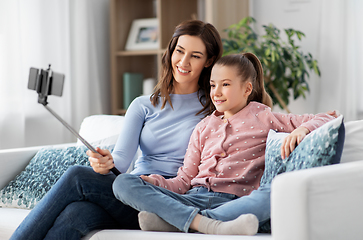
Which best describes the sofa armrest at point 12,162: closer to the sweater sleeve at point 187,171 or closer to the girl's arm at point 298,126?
the sweater sleeve at point 187,171

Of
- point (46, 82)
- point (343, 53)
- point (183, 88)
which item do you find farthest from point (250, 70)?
point (343, 53)

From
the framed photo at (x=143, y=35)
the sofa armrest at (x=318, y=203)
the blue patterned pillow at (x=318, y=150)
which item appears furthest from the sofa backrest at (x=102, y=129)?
the framed photo at (x=143, y=35)

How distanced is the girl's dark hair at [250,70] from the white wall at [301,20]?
57.6 inches

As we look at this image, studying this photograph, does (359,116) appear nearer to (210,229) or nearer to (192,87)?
(192,87)

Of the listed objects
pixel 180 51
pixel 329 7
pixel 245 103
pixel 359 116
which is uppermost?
pixel 329 7

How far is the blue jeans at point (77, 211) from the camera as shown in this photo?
4.09 ft

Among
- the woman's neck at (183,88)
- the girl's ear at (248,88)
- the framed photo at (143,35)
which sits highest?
the framed photo at (143,35)

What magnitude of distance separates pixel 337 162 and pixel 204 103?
626 millimetres

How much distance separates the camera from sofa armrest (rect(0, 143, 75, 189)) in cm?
182

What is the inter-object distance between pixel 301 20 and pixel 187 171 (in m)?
1.89

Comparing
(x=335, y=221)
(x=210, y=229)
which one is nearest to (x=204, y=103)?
(x=210, y=229)

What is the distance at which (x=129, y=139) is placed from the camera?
1.59m

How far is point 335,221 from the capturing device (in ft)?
3.50

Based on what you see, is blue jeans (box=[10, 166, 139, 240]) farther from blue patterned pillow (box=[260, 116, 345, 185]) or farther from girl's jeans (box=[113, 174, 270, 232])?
blue patterned pillow (box=[260, 116, 345, 185])
